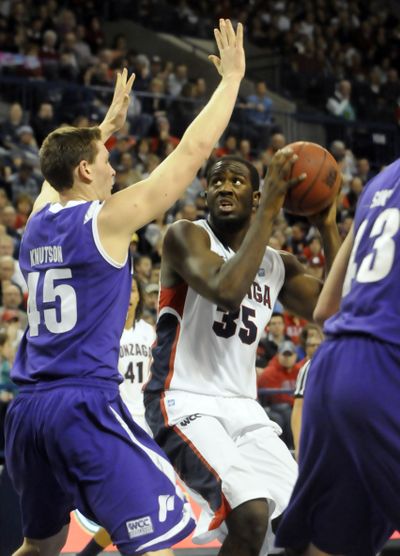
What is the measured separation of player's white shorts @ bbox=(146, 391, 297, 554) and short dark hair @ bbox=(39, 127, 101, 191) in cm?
113

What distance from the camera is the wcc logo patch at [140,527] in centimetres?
371

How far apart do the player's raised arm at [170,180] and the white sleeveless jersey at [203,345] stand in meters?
0.77

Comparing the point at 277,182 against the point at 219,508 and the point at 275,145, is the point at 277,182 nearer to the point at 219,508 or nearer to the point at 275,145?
the point at 219,508

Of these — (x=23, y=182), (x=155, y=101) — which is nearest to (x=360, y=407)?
(x=23, y=182)

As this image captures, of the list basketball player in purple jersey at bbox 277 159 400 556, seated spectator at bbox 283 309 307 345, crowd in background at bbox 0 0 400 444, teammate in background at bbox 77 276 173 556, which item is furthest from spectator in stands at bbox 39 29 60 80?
basketball player in purple jersey at bbox 277 159 400 556

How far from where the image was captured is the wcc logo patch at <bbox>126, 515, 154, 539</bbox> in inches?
146

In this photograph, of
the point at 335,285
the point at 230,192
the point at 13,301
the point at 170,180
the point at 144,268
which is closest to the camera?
the point at 335,285

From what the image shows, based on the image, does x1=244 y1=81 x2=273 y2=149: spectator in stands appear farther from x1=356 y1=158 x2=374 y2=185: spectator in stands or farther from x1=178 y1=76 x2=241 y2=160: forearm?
x1=178 y1=76 x2=241 y2=160: forearm

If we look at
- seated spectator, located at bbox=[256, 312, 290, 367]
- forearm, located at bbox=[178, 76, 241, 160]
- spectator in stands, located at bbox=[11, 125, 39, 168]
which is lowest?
→ seated spectator, located at bbox=[256, 312, 290, 367]

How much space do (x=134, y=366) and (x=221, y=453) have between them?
334 cm

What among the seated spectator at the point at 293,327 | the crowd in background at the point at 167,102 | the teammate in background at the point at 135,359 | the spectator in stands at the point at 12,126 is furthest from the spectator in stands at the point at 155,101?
the teammate in background at the point at 135,359

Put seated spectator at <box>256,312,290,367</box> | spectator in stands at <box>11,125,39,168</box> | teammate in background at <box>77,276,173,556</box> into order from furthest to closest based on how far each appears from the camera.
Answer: spectator in stands at <box>11,125,39,168</box>
seated spectator at <box>256,312,290,367</box>
teammate in background at <box>77,276,173,556</box>

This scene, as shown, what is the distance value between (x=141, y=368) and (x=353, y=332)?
181 inches

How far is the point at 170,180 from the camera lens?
3.97m
